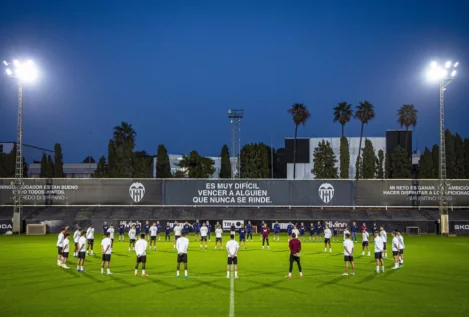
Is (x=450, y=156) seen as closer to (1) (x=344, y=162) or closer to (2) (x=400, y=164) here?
(2) (x=400, y=164)

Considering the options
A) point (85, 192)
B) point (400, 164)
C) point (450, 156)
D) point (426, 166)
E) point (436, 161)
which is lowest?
point (85, 192)

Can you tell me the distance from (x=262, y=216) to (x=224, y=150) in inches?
1211

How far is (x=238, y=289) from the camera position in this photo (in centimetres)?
1838

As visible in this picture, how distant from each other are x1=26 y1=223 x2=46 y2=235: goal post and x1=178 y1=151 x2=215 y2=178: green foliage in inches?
1153

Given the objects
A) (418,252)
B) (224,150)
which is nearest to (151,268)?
(418,252)

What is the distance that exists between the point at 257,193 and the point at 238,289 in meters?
40.6

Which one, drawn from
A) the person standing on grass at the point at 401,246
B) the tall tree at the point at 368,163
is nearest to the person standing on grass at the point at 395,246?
the person standing on grass at the point at 401,246

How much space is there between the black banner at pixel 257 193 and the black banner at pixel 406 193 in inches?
62.8

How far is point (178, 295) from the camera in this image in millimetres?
16984

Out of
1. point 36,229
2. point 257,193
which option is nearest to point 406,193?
point 257,193

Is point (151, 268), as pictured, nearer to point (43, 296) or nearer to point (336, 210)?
point (43, 296)

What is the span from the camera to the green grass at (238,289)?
14.6 m

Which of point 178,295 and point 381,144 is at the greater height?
point 381,144

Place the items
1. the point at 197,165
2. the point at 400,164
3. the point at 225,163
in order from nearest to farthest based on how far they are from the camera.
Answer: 1. the point at 197,165
2. the point at 400,164
3. the point at 225,163
